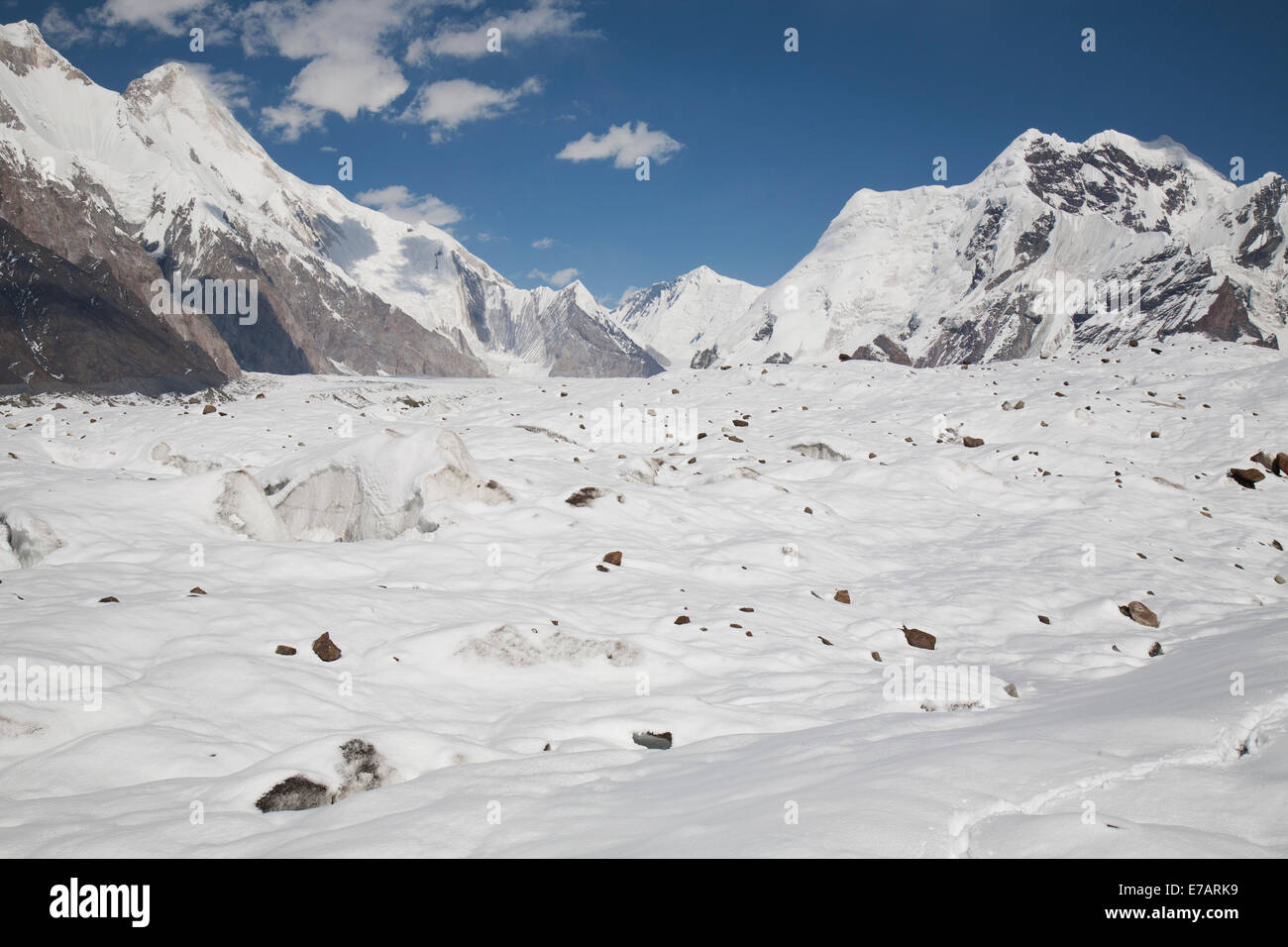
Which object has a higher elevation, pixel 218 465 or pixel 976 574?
pixel 218 465

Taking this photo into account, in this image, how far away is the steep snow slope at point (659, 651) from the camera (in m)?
3.84

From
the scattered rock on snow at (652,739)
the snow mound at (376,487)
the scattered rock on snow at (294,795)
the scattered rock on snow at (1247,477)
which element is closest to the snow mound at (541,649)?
the scattered rock on snow at (652,739)

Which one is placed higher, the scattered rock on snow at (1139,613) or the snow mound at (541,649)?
the snow mound at (541,649)

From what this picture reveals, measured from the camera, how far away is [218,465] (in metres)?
17.2

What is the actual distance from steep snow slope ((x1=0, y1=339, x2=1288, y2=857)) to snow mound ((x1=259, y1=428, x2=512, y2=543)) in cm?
12

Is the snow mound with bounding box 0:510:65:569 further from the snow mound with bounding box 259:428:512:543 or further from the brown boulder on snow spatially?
the brown boulder on snow

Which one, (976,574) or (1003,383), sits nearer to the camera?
(976,574)

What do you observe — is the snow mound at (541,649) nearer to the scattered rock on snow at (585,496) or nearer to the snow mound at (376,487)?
the snow mound at (376,487)

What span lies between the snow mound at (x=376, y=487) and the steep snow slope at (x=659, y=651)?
0.38 ft

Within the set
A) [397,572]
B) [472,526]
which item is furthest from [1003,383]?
[397,572]

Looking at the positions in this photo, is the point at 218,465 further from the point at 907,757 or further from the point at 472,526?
the point at 907,757

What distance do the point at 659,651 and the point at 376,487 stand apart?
667 cm

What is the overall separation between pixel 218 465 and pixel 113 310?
173m

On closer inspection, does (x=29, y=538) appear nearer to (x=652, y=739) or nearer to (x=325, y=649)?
(x=325, y=649)
